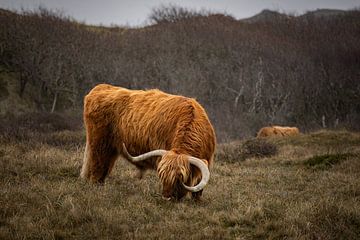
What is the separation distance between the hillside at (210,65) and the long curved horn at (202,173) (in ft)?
51.8

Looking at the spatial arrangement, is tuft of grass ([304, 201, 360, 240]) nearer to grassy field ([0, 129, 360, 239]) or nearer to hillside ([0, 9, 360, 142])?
grassy field ([0, 129, 360, 239])

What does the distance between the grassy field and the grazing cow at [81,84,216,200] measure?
316 millimetres

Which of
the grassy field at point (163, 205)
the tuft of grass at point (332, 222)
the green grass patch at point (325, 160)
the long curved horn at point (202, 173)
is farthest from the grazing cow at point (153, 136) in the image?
the green grass patch at point (325, 160)

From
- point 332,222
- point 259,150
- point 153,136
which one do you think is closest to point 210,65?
point 259,150

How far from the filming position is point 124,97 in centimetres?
705

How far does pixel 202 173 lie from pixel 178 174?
0.29 metres

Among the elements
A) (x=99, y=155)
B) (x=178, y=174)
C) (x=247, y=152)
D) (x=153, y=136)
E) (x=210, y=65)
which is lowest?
(x=247, y=152)

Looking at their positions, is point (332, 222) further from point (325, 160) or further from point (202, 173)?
point (325, 160)

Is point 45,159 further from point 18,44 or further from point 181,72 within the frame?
point 181,72

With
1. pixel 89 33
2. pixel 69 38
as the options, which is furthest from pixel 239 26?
pixel 69 38

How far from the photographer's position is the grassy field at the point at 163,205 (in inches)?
174

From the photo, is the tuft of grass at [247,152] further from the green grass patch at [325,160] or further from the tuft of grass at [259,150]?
the green grass patch at [325,160]

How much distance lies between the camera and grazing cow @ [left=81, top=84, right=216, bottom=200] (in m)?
5.39

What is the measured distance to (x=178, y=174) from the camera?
528 centimetres
